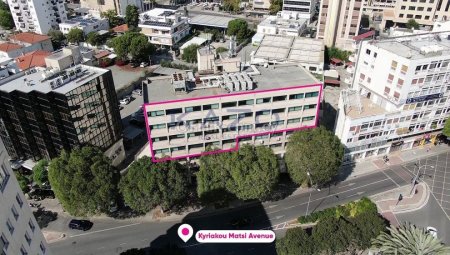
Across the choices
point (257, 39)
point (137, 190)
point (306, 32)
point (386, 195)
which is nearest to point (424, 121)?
point (386, 195)

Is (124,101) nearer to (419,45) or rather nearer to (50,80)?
(50,80)

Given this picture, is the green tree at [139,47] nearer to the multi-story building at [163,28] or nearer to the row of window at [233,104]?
the multi-story building at [163,28]

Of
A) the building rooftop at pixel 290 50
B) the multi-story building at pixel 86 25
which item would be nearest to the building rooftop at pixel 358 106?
the building rooftop at pixel 290 50

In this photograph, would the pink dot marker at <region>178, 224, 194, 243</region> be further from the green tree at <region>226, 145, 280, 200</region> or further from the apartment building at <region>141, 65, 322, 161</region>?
the apartment building at <region>141, 65, 322, 161</region>

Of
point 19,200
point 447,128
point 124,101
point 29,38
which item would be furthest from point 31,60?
point 447,128

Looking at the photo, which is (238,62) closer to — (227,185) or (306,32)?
(227,185)

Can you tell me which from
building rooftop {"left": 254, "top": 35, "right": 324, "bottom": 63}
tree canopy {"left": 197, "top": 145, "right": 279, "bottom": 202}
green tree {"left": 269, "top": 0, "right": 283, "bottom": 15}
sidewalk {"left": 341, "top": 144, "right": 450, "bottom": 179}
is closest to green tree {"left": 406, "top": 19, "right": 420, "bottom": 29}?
building rooftop {"left": 254, "top": 35, "right": 324, "bottom": 63}
